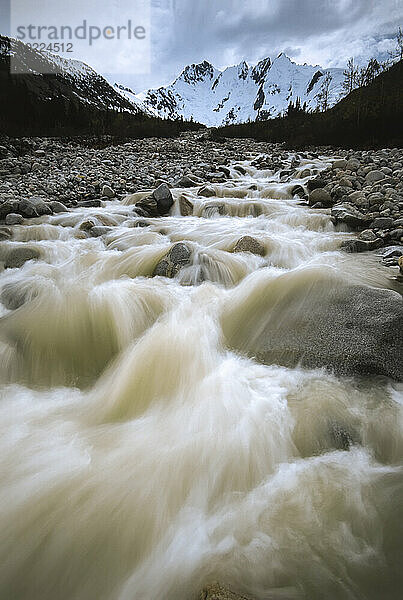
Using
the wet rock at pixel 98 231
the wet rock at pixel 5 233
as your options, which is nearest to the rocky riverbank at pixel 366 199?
the wet rock at pixel 98 231

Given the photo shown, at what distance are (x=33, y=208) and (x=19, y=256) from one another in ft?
6.90

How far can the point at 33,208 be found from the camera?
246 inches

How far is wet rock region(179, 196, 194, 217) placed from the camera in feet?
22.7

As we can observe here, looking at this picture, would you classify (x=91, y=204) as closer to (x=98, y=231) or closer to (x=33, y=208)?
(x=33, y=208)

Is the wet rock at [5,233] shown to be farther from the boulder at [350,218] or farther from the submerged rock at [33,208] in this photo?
the boulder at [350,218]

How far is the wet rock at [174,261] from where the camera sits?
13.8 ft

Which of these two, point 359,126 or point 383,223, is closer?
point 383,223

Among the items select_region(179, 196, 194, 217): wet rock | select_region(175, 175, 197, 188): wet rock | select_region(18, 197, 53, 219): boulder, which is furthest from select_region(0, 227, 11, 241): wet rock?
select_region(175, 175, 197, 188): wet rock

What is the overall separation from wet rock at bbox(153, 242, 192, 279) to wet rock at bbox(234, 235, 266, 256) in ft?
2.49

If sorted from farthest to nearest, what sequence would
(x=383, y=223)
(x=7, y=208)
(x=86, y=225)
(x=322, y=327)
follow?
(x=7, y=208) → (x=86, y=225) → (x=383, y=223) → (x=322, y=327)

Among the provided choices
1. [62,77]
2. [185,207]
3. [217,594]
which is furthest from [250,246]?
[62,77]

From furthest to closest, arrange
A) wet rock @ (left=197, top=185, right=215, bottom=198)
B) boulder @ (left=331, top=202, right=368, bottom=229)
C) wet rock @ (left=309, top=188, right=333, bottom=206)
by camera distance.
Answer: wet rock @ (left=197, top=185, right=215, bottom=198)
wet rock @ (left=309, top=188, right=333, bottom=206)
boulder @ (left=331, top=202, right=368, bottom=229)

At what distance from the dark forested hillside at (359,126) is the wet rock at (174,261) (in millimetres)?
11203

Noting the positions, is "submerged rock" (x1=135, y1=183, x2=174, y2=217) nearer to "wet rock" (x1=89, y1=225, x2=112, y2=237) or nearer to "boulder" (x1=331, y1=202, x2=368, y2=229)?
"wet rock" (x1=89, y1=225, x2=112, y2=237)
